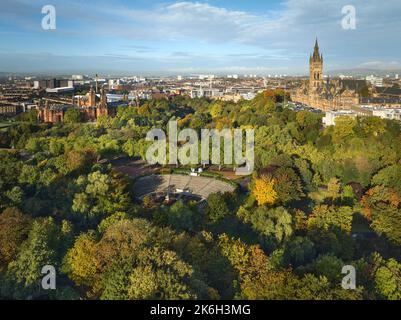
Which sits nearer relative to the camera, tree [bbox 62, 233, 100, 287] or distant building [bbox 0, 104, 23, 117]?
tree [bbox 62, 233, 100, 287]

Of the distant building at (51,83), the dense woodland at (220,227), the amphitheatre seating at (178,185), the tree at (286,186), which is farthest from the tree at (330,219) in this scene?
the distant building at (51,83)

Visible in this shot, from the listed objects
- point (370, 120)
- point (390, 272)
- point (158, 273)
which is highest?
point (370, 120)

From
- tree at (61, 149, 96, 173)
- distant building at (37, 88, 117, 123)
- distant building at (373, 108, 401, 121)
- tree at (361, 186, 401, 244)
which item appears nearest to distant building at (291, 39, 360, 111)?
distant building at (373, 108, 401, 121)

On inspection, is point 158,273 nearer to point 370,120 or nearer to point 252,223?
point 252,223

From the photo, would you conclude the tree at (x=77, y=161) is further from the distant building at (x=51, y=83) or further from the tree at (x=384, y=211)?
the distant building at (x=51, y=83)

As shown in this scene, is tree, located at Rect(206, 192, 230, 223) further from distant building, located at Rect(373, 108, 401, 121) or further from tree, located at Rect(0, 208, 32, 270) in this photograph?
distant building, located at Rect(373, 108, 401, 121)

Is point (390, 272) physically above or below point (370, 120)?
below
